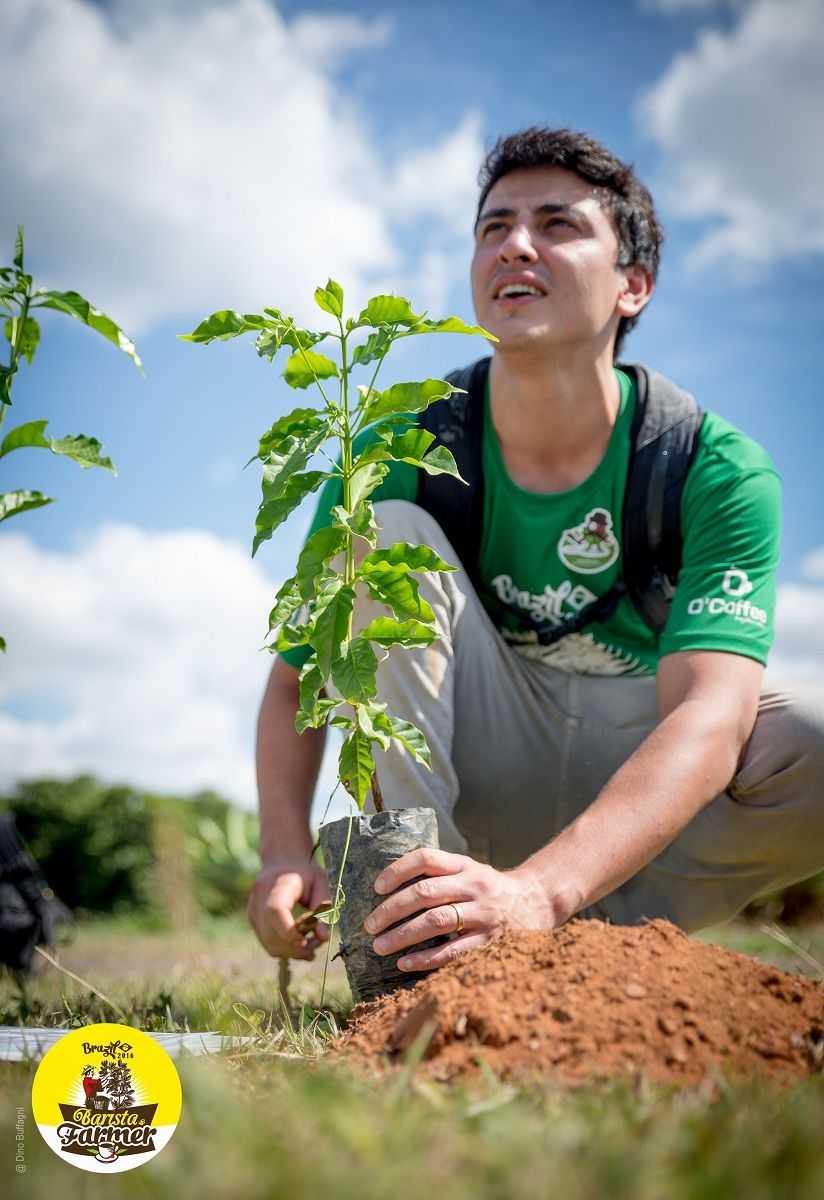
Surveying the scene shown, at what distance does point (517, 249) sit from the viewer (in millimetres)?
3012

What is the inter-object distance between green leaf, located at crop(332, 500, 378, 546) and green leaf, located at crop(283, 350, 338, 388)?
0.30 meters

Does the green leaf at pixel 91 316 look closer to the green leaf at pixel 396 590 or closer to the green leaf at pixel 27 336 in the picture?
the green leaf at pixel 27 336

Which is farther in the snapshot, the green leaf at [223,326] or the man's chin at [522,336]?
the man's chin at [522,336]

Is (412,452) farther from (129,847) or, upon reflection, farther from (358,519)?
(129,847)

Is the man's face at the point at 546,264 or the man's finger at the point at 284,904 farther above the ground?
the man's face at the point at 546,264

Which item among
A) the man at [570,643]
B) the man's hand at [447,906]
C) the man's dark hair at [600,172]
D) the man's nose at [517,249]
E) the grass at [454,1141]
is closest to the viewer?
the grass at [454,1141]

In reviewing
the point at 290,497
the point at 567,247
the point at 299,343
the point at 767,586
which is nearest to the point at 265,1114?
the point at 290,497

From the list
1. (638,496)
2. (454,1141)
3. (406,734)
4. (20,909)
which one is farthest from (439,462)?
(20,909)

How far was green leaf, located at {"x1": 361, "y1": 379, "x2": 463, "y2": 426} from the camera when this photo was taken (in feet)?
6.48

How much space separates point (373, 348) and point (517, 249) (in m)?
1.25

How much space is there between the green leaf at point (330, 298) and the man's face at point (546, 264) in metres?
1.01

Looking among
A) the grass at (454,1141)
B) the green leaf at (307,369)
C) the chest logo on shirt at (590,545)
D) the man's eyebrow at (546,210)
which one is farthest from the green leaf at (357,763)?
the man's eyebrow at (546,210)

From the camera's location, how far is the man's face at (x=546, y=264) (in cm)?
300

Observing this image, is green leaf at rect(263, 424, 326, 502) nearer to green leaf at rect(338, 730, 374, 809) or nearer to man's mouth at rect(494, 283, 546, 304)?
green leaf at rect(338, 730, 374, 809)
